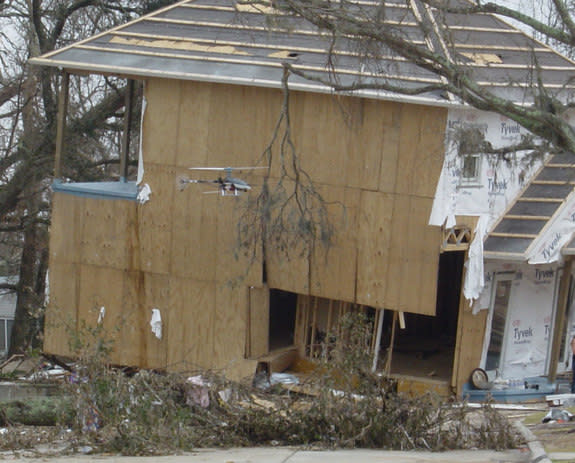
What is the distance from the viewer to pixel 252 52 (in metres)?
16.8

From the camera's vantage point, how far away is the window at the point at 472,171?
51.3 feet

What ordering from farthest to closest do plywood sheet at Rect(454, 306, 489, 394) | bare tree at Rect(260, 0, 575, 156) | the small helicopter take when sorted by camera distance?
plywood sheet at Rect(454, 306, 489, 394) < the small helicopter < bare tree at Rect(260, 0, 575, 156)

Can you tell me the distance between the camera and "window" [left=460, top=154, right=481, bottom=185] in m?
15.6

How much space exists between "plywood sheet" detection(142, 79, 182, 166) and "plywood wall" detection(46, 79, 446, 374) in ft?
0.08

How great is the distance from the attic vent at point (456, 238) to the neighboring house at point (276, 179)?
2cm

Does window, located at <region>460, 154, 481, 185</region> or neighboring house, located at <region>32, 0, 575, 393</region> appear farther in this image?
window, located at <region>460, 154, 481, 185</region>

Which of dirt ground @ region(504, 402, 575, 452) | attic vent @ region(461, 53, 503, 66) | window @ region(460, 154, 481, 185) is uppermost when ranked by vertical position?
attic vent @ region(461, 53, 503, 66)

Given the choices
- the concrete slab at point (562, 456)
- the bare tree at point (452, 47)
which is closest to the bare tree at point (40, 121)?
the bare tree at point (452, 47)

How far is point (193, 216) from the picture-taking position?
1675 centimetres

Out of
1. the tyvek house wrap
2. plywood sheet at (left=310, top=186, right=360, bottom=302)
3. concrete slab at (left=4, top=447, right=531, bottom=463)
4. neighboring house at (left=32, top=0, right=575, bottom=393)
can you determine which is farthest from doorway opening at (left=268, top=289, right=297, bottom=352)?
concrete slab at (left=4, top=447, right=531, bottom=463)

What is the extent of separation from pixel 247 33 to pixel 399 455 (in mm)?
10340

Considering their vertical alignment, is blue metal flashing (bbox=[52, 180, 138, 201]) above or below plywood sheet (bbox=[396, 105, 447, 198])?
below

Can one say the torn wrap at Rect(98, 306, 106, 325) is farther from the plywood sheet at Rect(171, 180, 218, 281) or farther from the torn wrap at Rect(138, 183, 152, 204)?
the torn wrap at Rect(138, 183, 152, 204)

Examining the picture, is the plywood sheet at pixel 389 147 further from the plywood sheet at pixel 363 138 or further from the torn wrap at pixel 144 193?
the torn wrap at pixel 144 193
